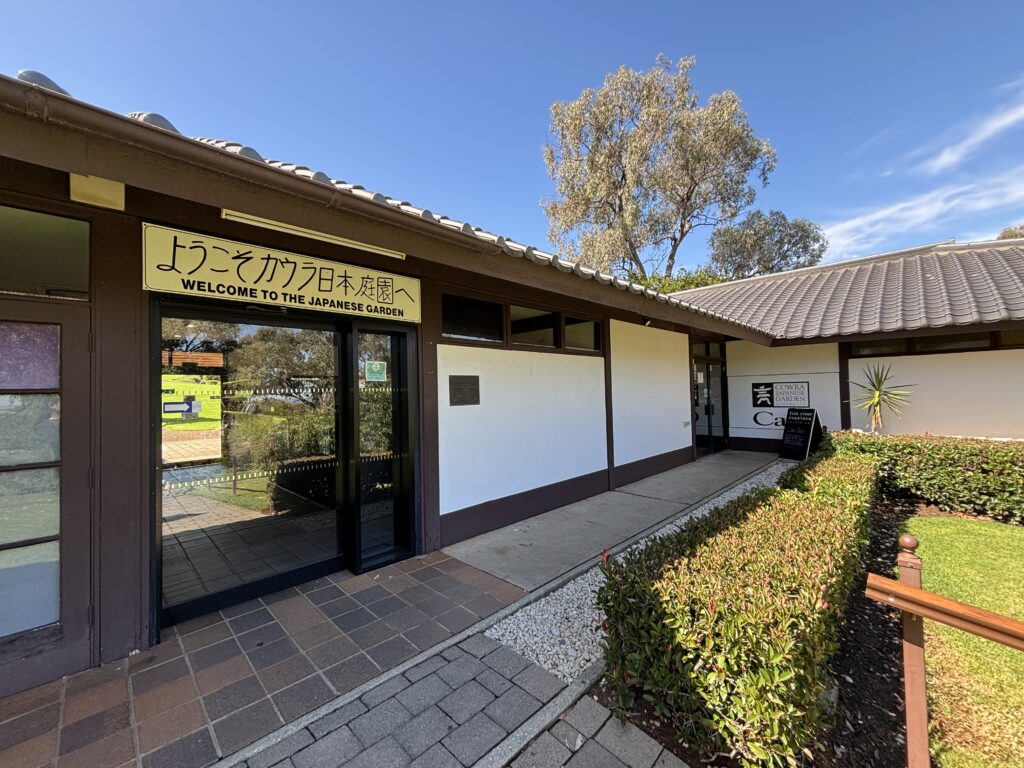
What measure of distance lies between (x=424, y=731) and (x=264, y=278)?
9.52ft

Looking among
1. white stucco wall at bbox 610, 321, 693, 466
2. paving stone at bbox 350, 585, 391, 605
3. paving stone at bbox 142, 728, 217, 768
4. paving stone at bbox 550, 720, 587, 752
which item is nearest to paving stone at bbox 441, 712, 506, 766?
paving stone at bbox 550, 720, 587, 752

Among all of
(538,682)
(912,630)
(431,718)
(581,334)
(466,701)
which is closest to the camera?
(912,630)

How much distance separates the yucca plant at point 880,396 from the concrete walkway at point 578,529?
2961 mm

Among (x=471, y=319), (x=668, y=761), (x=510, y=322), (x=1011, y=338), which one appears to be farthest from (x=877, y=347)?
(x=668, y=761)

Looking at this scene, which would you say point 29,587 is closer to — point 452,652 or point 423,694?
point 423,694

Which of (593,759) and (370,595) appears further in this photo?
(370,595)

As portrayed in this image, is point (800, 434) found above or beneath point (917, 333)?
beneath

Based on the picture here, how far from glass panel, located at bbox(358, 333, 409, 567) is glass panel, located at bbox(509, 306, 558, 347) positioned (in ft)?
5.21

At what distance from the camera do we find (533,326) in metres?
5.21

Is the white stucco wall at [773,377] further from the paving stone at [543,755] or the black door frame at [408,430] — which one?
the paving stone at [543,755]

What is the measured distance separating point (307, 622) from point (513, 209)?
659 inches

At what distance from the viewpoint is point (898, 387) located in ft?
25.6

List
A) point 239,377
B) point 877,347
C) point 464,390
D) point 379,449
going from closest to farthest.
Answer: point 239,377, point 379,449, point 464,390, point 877,347

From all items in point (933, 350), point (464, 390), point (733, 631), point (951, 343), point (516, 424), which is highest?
point (951, 343)
